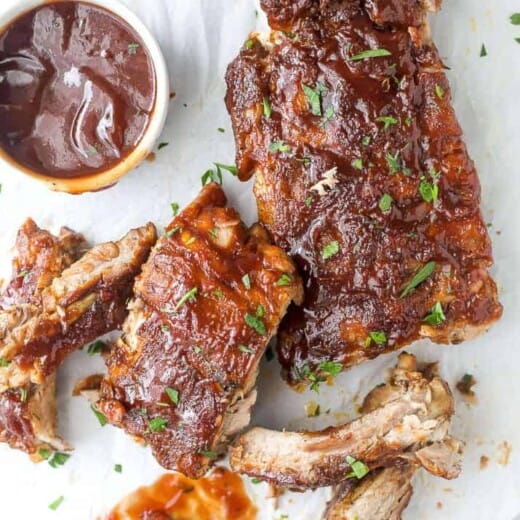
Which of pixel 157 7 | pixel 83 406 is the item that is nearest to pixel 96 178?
pixel 157 7

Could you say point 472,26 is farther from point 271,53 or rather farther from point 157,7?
point 157,7

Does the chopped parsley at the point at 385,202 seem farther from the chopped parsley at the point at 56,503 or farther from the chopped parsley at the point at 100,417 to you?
the chopped parsley at the point at 56,503

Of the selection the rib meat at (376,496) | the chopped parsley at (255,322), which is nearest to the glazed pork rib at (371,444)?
the rib meat at (376,496)

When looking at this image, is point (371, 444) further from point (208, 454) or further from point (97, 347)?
point (97, 347)

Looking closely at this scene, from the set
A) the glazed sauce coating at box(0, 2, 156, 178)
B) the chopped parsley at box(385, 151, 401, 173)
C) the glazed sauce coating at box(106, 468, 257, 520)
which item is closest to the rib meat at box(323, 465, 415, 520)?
the glazed sauce coating at box(106, 468, 257, 520)

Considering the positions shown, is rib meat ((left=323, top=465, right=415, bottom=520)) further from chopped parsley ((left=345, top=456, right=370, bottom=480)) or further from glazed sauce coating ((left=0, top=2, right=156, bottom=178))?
glazed sauce coating ((left=0, top=2, right=156, bottom=178))
